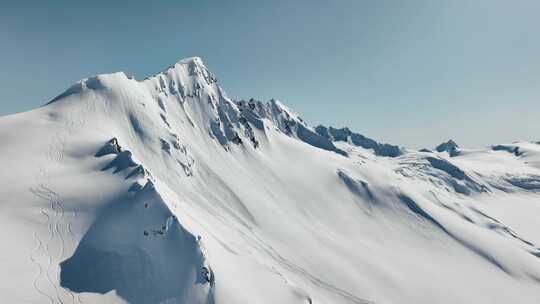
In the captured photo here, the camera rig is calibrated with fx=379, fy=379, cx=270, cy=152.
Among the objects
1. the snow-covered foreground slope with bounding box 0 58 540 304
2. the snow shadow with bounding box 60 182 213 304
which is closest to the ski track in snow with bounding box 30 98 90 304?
the snow-covered foreground slope with bounding box 0 58 540 304

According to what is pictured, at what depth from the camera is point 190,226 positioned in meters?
85.2

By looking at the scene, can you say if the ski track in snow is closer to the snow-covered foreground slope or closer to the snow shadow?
the snow-covered foreground slope

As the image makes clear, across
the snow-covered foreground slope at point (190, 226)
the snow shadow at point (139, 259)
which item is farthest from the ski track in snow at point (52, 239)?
the snow shadow at point (139, 259)

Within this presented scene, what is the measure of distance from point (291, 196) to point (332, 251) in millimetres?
40135

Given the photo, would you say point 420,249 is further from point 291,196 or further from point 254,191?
point 254,191

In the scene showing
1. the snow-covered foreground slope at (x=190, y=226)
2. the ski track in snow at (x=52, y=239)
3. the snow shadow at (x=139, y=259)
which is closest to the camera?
the ski track in snow at (x=52, y=239)

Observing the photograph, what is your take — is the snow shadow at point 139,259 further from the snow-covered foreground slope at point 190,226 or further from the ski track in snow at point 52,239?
the ski track in snow at point 52,239

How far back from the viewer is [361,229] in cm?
16875

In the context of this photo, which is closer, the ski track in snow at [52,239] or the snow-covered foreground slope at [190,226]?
the ski track in snow at [52,239]

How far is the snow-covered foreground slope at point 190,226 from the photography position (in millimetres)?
69125

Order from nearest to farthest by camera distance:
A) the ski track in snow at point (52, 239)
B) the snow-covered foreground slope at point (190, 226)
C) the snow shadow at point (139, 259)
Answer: the ski track in snow at point (52, 239), the snow shadow at point (139, 259), the snow-covered foreground slope at point (190, 226)

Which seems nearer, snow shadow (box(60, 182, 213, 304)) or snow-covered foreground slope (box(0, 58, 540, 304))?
snow shadow (box(60, 182, 213, 304))

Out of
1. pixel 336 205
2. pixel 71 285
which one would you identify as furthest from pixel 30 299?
pixel 336 205

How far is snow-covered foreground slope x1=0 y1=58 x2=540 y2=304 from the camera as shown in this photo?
69.1 m
